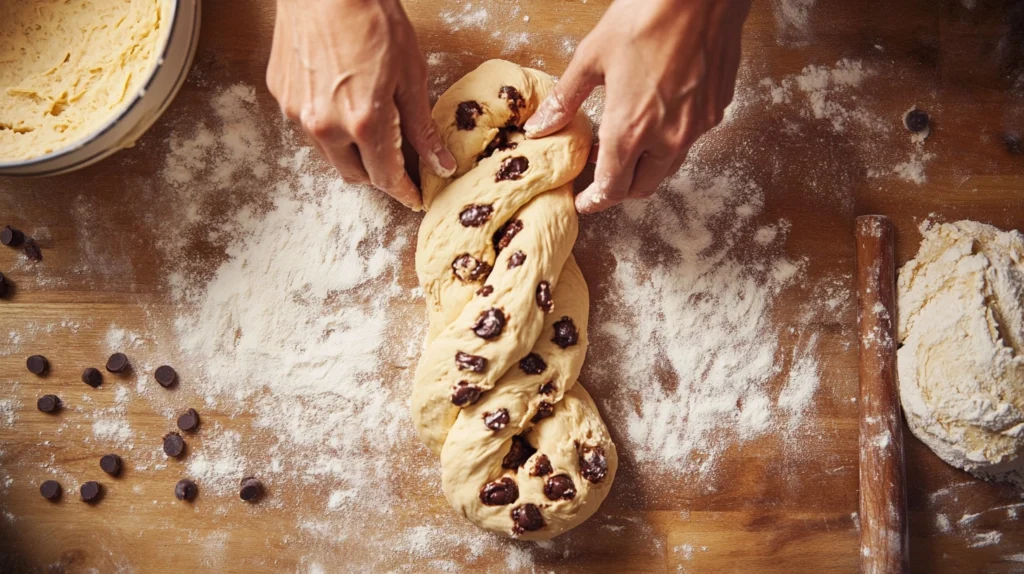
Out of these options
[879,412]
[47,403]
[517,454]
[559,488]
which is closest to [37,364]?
[47,403]

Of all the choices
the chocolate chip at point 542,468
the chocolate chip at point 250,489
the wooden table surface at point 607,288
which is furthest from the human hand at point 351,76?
the chocolate chip at point 250,489

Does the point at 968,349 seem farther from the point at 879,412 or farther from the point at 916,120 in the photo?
the point at 916,120

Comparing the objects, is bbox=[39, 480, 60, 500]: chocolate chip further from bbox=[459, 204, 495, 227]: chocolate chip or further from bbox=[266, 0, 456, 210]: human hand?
bbox=[459, 204, 495, 227]: chocolate chip

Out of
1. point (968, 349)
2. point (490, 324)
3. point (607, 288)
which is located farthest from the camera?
point (607, 288)

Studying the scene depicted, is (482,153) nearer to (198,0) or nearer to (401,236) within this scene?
(401,236)

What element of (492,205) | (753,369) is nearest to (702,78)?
(492,205)

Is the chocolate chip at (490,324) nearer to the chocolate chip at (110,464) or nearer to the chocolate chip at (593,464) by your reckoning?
the chocolate chip at (593,464)
